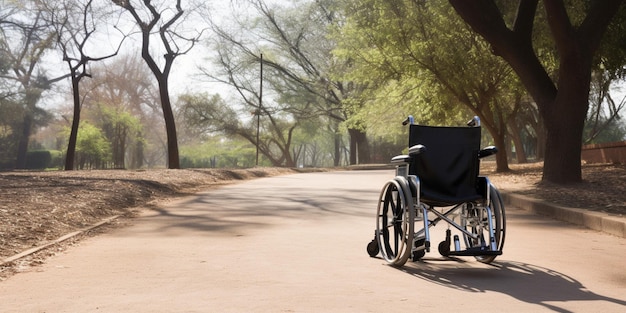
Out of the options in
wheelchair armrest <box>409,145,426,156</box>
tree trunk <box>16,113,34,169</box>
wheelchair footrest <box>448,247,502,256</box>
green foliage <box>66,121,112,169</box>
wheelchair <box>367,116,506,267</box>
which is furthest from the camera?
green foliage <box>66,121,112,169</box>

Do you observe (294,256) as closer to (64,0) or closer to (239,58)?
(64,0)

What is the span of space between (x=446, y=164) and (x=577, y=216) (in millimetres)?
4882

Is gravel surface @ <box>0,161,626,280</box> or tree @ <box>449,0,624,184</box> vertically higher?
tree @ <box>449,0,624,184</box>

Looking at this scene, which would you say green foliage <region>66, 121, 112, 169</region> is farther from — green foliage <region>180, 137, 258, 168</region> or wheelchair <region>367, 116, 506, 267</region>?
wheelchair <region>367, 116, 506, 267</region>

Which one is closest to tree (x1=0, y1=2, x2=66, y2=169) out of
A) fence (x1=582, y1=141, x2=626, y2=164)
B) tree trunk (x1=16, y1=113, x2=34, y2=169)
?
tree trunk (x1=16, y1=113, x2=34, y2=169)

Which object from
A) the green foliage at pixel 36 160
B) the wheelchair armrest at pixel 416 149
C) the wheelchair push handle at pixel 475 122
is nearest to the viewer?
the wheelchair armrest at pixel 416 149

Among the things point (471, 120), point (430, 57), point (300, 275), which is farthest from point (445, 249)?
point (430, 57)

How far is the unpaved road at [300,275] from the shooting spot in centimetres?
507

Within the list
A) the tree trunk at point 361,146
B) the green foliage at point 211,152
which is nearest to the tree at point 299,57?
the tree trunk at point 361,146

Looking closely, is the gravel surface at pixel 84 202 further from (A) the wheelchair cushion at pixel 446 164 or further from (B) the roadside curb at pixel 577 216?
(A) the wheelchair cushion at pixel 446 164

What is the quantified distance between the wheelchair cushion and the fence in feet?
61.3

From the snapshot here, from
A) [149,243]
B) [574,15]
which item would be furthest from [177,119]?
[149,243]

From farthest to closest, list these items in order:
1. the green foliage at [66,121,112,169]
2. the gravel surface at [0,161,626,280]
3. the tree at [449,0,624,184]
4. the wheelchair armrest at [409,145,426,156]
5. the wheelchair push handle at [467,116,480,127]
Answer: the green foliage at [66,121,112,169]
the tree at [449,0,624,184]
the gravel surface at [0,161,626,280]
the wheelchair push handle at [467,116,480,127]
the wheelchair armrest at [409,145,426,156]

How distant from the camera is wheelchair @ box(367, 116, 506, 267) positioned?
6.57 meters
